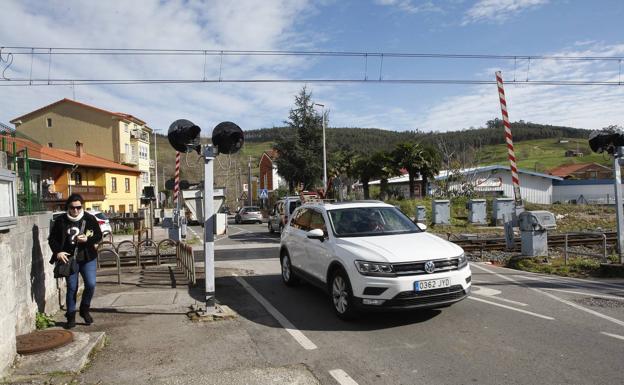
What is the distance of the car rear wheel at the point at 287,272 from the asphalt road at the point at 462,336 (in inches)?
9.7

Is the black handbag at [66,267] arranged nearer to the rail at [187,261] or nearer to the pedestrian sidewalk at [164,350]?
the pedestrian sidewalk at [164,350]

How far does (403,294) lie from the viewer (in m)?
5.95

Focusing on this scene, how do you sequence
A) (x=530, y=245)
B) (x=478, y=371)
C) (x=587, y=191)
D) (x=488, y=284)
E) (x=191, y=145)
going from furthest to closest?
(x=587, y=191) < (x=530, y=245) < (x=488, y=284) < (x=191, y=145) < (x=478, y=371)

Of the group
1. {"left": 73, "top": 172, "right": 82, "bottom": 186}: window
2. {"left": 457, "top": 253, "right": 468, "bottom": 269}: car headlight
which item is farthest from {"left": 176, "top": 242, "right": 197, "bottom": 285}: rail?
{"left": 73, "top": 172, "right": 82, "bottom": 186}: window

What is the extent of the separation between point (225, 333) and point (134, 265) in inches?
272

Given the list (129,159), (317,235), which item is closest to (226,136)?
(317,235)

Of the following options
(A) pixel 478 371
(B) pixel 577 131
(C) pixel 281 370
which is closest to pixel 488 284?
(A) pixel 478 371

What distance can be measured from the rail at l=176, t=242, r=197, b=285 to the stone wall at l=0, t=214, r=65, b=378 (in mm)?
2419

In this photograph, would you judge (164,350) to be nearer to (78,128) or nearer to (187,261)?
(187,261)

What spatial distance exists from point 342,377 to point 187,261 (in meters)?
6.25

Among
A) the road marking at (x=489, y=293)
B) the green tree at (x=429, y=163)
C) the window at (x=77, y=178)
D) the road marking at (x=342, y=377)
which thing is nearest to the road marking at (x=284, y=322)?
the road marking at (x=342, y=377)

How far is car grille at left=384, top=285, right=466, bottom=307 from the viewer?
19.6ft

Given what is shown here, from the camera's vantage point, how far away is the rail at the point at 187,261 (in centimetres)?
950

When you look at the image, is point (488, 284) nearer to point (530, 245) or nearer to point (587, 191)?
point (530, 245)
